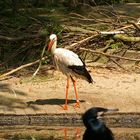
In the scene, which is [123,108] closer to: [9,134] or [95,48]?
[9,134]

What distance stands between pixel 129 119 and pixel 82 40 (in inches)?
140

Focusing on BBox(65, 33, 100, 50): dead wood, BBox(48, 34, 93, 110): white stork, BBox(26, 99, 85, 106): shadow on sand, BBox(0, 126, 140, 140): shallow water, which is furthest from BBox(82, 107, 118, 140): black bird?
BBox(65, 33, 100, 50): dead wood

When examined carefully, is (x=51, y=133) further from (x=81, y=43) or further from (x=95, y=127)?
(x=81, y=43)

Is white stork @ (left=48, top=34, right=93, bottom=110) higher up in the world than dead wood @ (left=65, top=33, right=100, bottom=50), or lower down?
higher up

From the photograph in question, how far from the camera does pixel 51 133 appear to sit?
32.9 ft

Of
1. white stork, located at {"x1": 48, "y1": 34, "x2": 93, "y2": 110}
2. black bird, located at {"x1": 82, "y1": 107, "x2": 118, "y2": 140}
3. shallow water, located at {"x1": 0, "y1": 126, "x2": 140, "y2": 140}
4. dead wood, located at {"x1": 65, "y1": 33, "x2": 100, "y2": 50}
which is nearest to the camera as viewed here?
black bird, located at {"x1": 82, "y1": 107, "x2": 118, "y2": 140}

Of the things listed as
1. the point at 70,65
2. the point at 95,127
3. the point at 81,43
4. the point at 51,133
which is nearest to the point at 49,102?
the point at 70,65

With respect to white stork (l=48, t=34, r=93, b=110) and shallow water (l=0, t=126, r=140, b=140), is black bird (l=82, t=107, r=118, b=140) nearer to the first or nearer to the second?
shallow water (l=0, t=126, r=140, b=140)

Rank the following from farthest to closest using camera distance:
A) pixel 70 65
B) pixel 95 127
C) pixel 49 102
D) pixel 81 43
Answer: pixel 81 43 < pixel 49 102 < pixel 70 65 < pixel 95 127

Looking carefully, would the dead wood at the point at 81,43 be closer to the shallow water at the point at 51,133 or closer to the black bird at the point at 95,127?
the shallow water at the point at 51,133

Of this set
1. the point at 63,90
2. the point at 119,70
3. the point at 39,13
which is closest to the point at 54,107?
the point at 63,90

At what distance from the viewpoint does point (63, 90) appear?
475 inches

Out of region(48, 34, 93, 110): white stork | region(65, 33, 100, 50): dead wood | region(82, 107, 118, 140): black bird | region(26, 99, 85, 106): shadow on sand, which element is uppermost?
region(82, 107, 118, 140): black bird

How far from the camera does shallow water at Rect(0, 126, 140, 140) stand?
9.83m
